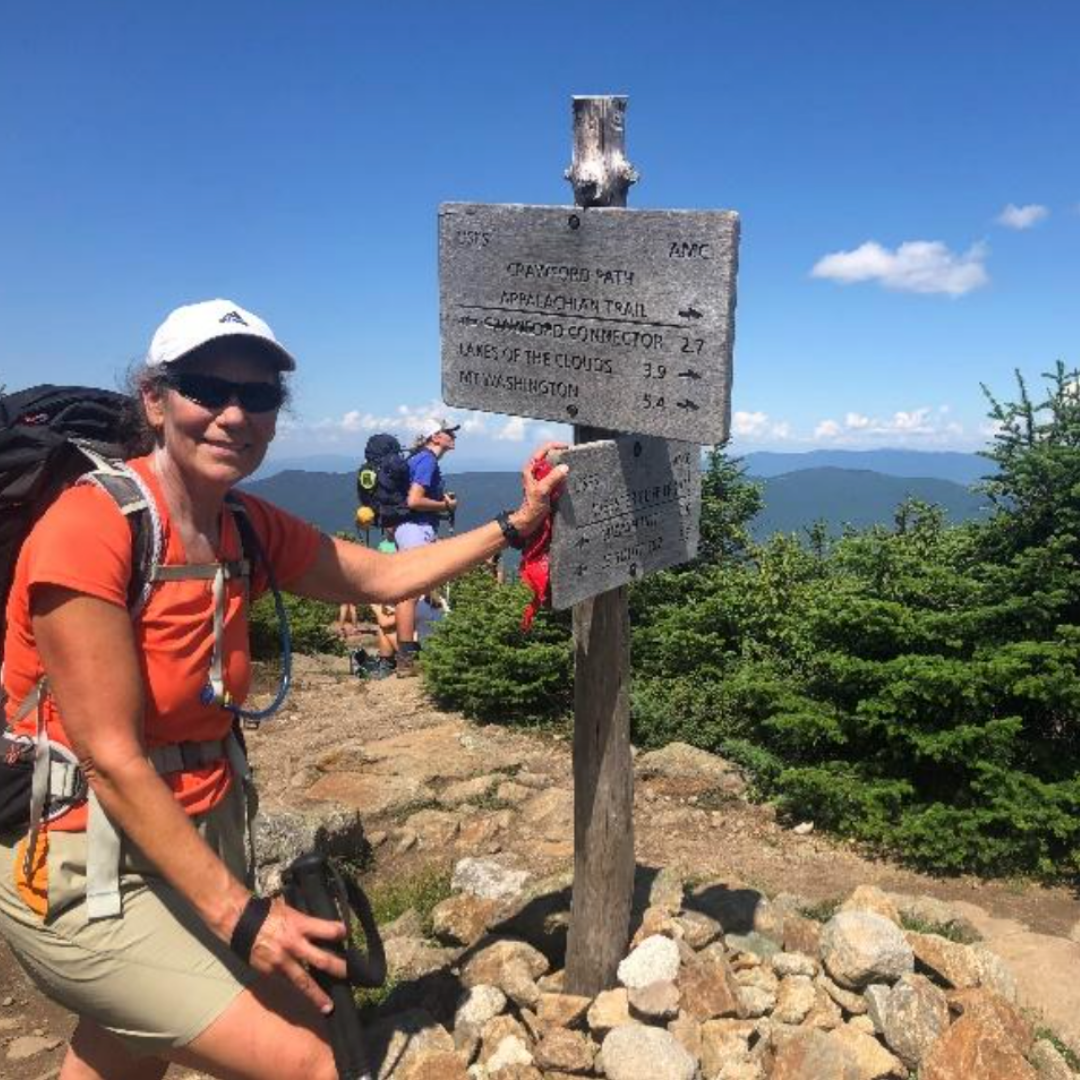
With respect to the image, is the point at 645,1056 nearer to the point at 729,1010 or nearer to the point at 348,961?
the point at 729,1010

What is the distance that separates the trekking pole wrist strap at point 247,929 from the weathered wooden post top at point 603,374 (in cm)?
134

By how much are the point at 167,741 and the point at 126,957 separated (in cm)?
52

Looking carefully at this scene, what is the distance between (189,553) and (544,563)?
1.18 meters

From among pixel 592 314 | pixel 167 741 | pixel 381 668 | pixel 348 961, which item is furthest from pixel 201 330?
pixel 381 668

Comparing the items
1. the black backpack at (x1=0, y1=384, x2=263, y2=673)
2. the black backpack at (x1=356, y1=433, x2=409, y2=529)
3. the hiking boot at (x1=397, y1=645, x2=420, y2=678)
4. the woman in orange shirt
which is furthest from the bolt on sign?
the hiking boot at (x1=397, y1=645, x2=420, y2=678)

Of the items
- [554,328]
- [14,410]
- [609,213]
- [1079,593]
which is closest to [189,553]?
[14,410]

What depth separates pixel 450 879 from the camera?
5289 millimetres

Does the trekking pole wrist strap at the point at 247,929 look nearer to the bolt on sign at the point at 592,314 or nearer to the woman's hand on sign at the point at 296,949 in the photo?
the woman's hand on sign at the point at 296,949

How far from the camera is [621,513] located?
3.43 metres

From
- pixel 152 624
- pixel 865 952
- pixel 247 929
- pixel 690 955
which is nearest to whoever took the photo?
pixel 247 929

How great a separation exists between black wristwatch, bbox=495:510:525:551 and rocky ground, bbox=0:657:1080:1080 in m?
1.61

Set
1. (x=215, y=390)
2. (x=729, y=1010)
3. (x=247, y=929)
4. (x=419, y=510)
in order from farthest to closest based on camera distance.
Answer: (x=419, y=510), (x=729, y=1010), (x=215, y=390), (x=247, y=929)

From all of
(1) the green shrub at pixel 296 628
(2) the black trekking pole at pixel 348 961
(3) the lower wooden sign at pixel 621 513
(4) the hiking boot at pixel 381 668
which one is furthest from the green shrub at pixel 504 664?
(2) the black trekking pole at pixel 348 961

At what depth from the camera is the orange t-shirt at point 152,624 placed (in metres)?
2.31
